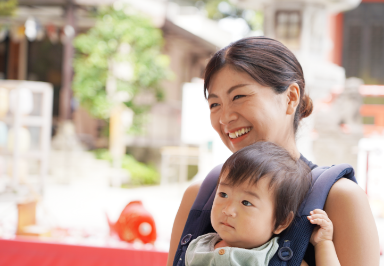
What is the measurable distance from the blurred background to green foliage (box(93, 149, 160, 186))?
3cm

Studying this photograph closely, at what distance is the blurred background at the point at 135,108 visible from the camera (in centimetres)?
424

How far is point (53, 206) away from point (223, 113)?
6321 mm

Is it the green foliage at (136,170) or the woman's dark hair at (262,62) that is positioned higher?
the woman's dark hair at (262,62)

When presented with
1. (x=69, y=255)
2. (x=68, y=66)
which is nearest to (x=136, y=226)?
(x=69, y=255)

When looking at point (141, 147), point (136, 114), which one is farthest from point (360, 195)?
point (141, 147)

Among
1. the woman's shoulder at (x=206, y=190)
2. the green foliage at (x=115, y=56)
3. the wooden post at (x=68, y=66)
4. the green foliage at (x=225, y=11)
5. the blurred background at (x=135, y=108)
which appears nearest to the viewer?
the woman's shoulder at (x=206, y=190)

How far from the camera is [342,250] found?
924 mm

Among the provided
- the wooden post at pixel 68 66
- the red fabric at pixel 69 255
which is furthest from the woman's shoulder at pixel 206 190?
the wooden post at pixel 68 66

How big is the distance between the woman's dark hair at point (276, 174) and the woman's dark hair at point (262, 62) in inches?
6.8

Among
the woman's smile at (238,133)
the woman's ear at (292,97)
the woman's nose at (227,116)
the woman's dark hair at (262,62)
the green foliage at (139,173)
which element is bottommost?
the green foliage at (139,173)

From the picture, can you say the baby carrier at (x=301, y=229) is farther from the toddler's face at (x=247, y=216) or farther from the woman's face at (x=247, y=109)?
the woman's face at (x=247, y=109)

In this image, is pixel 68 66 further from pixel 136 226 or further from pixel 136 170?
pixel 136 226

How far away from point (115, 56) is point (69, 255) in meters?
6.90

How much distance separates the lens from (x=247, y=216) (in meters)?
0.97
